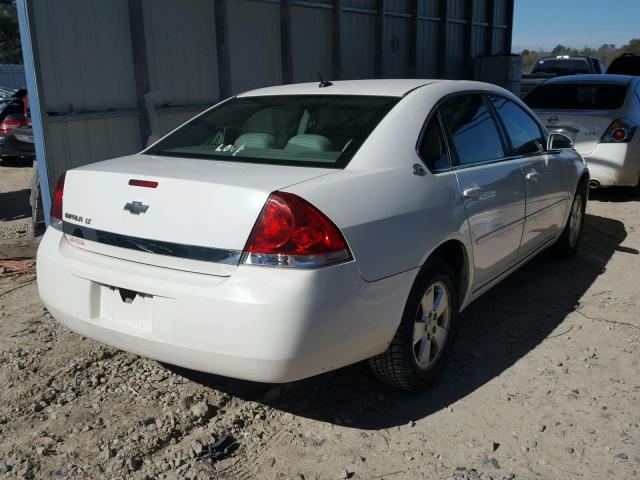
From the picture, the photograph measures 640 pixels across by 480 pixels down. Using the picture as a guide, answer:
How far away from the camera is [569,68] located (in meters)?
19.8

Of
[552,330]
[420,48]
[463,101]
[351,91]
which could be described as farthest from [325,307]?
[420,48]

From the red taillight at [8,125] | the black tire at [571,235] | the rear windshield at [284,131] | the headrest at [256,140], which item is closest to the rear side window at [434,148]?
the rear windshield at [284,131]

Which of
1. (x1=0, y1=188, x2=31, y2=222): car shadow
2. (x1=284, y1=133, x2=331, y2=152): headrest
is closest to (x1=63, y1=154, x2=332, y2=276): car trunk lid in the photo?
(x1=284, y1=133, x2=331, y2=152): headrest

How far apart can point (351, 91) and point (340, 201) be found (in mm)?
1252

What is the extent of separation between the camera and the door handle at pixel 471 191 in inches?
139

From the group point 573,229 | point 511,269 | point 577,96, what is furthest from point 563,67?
point 511,269

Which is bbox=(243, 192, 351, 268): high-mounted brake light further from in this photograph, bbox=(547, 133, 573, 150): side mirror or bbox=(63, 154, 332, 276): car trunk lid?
bbox=(547, 133, 573, 150): side mirror

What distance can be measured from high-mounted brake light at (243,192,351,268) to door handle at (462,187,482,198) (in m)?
1.15

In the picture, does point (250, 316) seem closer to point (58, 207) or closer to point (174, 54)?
point (58, 207)

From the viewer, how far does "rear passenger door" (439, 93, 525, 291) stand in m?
3.66

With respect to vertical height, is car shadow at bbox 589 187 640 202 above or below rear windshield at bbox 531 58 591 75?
below

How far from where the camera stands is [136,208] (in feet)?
9.54

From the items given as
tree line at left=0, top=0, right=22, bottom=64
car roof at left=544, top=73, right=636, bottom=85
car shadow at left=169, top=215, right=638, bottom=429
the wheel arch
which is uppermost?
tree line at left=0, top=0, right=22, bottom=64

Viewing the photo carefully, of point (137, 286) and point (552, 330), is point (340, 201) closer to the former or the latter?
point (137, 286)
